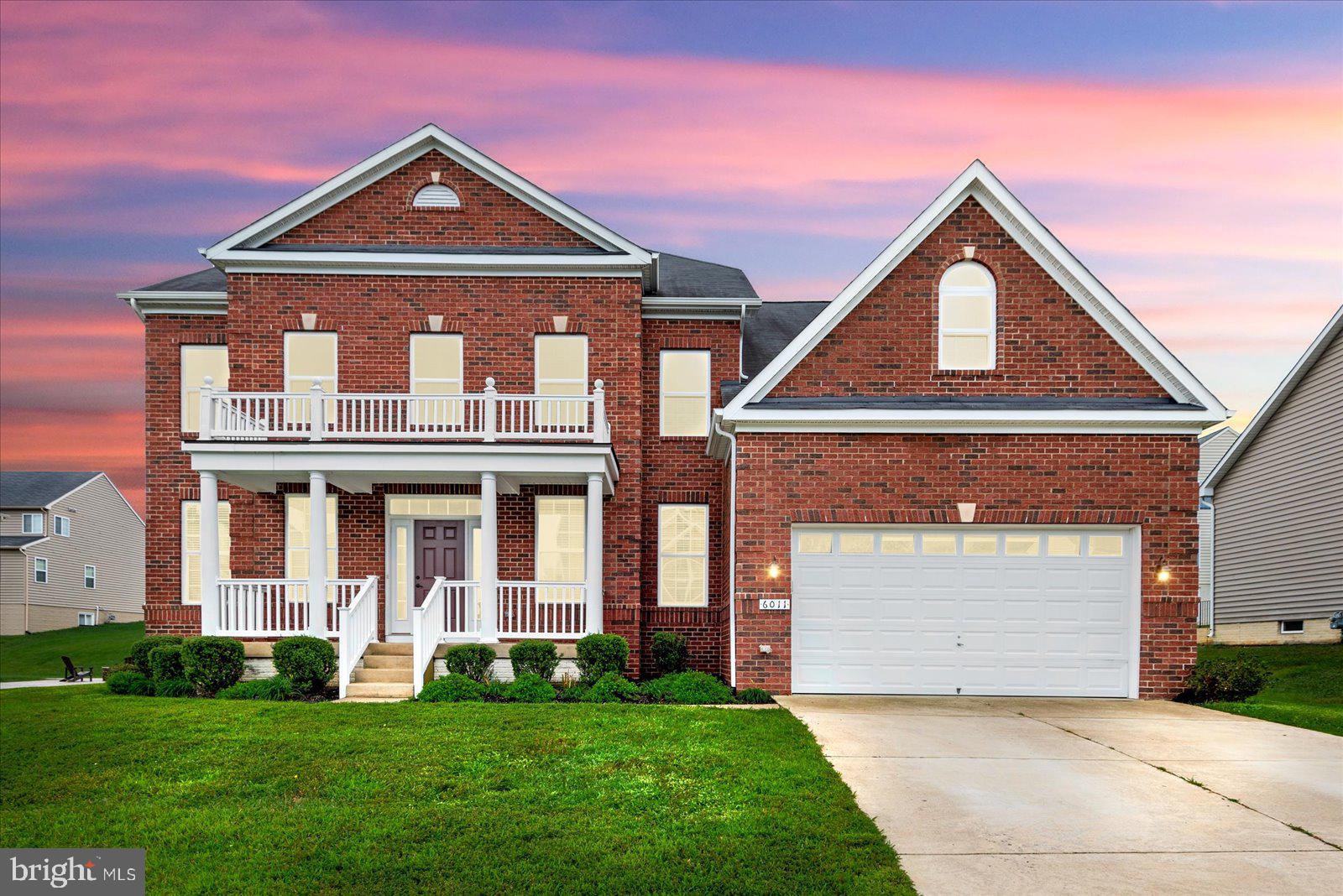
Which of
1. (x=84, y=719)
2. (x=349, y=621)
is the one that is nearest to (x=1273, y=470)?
(x=349, y=621)

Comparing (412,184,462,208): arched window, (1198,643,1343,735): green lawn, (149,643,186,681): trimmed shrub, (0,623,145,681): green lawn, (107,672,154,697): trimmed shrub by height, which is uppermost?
(412,184,462,208): arched window

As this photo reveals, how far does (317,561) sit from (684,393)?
7.55m

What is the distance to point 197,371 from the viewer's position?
1988cm

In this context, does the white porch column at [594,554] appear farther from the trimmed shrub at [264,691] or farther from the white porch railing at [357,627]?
the trimmed shrub at [264,691]

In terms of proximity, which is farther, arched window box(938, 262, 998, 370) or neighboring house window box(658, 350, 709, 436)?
neighboring house window box(658, 350, 709, 436)

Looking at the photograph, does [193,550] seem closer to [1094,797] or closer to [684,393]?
[684,393]

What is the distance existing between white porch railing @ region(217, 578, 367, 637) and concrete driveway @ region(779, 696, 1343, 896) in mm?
Answer: 8245

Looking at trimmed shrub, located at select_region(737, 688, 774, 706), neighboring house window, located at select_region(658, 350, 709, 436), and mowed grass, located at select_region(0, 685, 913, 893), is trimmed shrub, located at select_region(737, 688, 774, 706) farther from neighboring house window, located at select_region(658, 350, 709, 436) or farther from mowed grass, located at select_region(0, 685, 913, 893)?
neighboring house window, located at select_region(658, 350, 709, 436)

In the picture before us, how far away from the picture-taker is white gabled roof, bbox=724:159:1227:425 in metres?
15.8

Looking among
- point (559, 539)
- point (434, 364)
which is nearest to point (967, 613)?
point (559, 539)

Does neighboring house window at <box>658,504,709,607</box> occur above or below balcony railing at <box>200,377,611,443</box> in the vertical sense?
below

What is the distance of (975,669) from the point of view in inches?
616

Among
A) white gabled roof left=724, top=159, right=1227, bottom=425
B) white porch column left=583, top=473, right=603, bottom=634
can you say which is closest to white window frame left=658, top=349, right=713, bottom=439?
white porch column left=583, top=473, right=603, bottom=634

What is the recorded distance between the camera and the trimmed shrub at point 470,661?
51.5 feet
